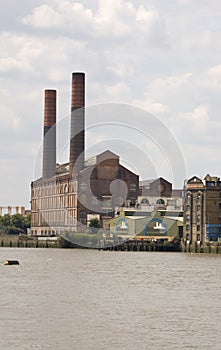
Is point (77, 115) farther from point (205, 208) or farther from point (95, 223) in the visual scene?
point (205, 208)

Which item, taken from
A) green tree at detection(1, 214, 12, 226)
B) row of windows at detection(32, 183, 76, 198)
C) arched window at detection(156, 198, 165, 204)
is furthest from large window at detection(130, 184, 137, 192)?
green tree at detection(1, 214, 12, 226)

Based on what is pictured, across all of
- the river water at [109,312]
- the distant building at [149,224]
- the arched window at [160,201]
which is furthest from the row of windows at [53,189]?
the river water at [109,312]

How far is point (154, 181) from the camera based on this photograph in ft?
516

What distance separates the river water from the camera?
32625 millimetres

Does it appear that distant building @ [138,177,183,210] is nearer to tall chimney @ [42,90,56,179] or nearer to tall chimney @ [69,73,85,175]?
tall chimney @ [69,73,85,175]

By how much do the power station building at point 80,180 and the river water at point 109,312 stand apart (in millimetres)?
79295

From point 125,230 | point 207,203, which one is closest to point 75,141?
point 125,230

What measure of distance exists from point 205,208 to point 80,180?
2810 cm

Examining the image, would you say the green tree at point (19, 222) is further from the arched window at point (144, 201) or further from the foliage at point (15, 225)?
the arched window at point (144, 201)

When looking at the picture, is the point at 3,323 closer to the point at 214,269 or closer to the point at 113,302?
the point at 113,302

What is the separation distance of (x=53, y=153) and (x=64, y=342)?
118m

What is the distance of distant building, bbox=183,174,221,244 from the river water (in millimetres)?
63383

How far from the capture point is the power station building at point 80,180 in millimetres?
140000

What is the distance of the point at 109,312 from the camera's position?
40.1 meters
